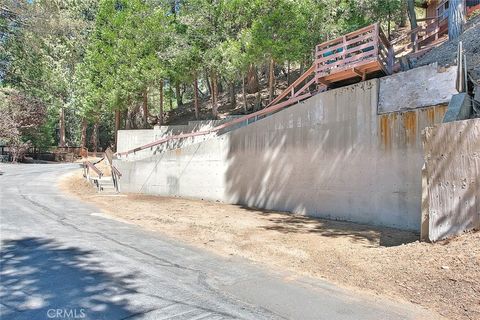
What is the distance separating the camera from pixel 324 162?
991 cm

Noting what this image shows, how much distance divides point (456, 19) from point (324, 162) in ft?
25.0

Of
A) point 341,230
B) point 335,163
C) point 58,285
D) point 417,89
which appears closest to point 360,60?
point 417,89

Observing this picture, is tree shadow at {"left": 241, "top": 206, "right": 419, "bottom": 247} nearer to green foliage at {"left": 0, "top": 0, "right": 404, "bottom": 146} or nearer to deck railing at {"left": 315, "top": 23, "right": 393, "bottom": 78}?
deck railing at {"left": 315, "top": 23, "right": 393, "bottom": 78}

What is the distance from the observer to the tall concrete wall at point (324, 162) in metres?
8.06

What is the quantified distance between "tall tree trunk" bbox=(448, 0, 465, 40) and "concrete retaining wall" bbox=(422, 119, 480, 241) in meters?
9.17

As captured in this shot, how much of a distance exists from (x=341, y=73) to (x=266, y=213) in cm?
456

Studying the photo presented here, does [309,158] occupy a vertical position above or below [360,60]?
below

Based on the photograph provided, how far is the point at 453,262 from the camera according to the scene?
4551mm

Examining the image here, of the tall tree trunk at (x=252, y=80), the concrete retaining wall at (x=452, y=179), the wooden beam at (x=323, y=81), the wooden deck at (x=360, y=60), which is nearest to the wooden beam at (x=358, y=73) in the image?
the wooden deck at (x=360, y=60)

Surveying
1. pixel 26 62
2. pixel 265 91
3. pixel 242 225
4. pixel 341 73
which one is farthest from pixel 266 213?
A: pixel 26 62

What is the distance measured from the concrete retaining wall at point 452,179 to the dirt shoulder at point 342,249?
0.24 m

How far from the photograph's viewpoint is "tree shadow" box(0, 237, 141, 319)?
3.52 m

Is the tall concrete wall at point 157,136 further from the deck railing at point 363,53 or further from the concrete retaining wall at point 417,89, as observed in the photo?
the concrete retaining wall at point 417,89

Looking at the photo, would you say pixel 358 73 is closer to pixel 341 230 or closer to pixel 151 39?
pixel 341 230
